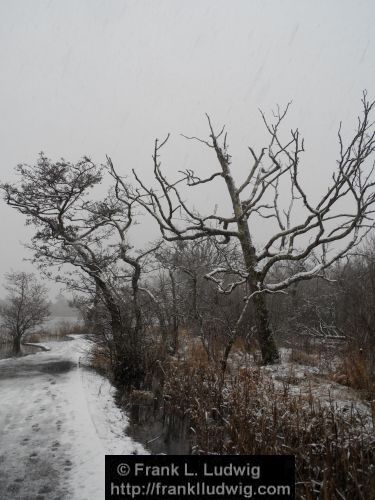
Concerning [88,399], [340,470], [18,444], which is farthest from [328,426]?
[88,399]

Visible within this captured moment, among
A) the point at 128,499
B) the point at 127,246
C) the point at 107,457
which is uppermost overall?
the point at 127,246

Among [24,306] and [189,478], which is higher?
[24,306]

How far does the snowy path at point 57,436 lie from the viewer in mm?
3451

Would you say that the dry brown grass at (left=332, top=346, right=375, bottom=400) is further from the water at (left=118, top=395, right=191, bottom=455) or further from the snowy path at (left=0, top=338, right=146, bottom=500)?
the snowy path at (left=0, top=338, right=146, bottom=500)

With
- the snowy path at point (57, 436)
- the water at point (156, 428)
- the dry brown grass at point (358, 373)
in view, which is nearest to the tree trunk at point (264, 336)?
the dry brown grass at point (358, 373)

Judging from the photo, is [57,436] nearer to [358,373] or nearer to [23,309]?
[358,373]

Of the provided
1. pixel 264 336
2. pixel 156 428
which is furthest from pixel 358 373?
pixel 156 428

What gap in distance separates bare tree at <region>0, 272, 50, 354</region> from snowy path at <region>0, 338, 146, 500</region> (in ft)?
35.7

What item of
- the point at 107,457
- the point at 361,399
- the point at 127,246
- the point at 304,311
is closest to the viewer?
the point at 107,457

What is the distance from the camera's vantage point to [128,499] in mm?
3189

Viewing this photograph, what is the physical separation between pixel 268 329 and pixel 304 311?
705 centimetres

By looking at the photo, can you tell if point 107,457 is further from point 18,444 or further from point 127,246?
point 127,246

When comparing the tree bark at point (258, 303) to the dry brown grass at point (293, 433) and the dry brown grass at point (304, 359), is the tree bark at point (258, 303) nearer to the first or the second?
the dry brown grass at point (304, 359)

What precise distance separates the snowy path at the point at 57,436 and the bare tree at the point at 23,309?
428 inches
